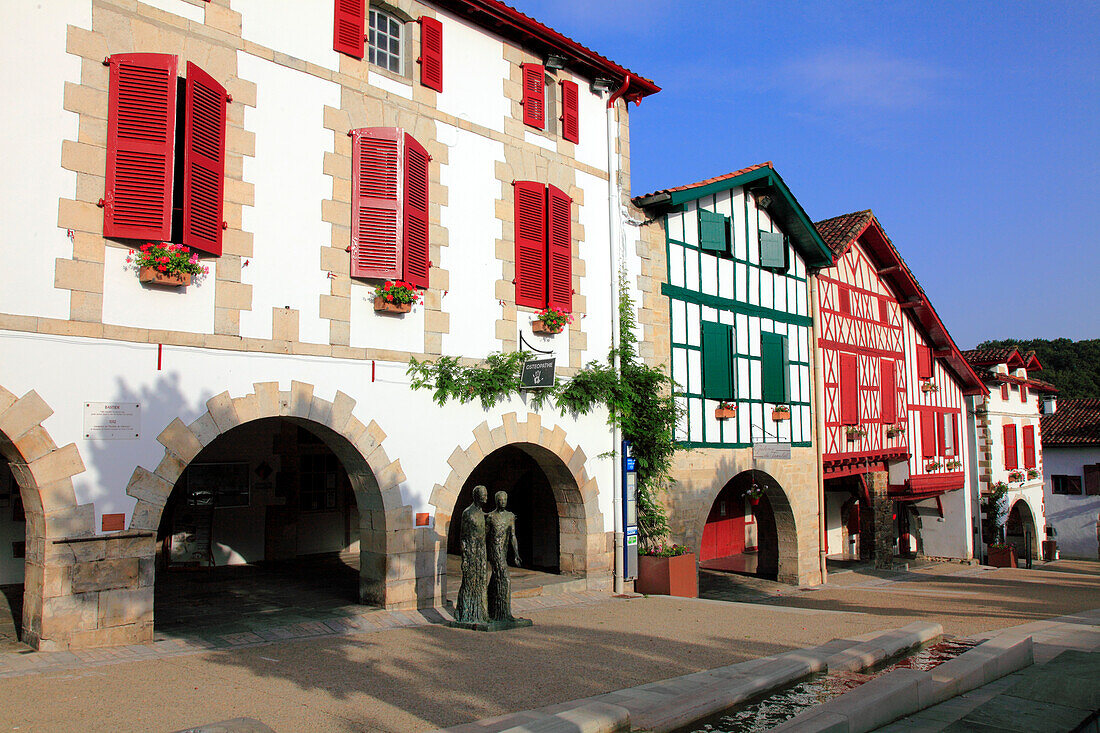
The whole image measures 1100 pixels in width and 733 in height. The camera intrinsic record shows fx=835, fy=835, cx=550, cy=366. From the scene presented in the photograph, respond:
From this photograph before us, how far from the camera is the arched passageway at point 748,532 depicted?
49.7ft

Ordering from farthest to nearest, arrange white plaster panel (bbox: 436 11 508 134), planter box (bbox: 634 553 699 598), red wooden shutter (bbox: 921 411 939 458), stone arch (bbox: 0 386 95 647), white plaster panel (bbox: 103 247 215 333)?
red wooden shutter (bbox: 921 411 939 458) → planter box (bbox: 634 553 699 598) → white plaster panel (bbox: 436 11 508 134) → white plaster panel (bbox: 103 247 215 333) → stone arch (bbox: 0 386 95 647)

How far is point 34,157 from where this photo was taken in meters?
6.73

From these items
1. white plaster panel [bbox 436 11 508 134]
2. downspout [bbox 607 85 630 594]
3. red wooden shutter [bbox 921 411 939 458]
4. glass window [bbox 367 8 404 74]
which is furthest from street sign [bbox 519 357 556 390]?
red wooden shutter [bbox 921 411 939 458]

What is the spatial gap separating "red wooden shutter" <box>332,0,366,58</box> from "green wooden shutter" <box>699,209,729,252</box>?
6.43m

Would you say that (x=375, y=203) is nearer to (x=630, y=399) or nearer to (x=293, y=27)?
(x=293, y=27)

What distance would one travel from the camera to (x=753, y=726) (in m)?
5.30

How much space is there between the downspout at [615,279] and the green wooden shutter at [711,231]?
2112 mm

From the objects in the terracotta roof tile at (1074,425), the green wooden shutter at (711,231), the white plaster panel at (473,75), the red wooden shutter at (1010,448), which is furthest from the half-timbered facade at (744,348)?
the terracotta roof tile at (1074,425)

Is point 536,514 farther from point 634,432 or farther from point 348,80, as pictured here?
point 348,80

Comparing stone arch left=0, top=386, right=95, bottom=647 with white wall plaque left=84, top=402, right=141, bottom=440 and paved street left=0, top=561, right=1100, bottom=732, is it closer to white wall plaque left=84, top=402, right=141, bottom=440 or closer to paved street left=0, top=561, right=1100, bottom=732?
white wall plaque left=84, top=402, right=141, bottom=440

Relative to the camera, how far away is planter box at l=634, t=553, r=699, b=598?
444 inches

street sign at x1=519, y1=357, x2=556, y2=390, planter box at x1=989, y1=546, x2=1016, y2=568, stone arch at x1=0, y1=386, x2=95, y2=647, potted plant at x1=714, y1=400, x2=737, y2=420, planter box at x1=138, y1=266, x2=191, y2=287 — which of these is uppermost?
planter box at x1=138, y1=266, x2=191, y2=287

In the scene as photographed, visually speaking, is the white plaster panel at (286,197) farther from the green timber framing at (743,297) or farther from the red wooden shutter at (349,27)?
the green timber framing at (743,297)

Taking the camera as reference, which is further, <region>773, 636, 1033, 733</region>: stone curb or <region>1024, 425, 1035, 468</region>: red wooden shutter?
<region>1024, 425, 1035, 468</region>: red wooden shutter
